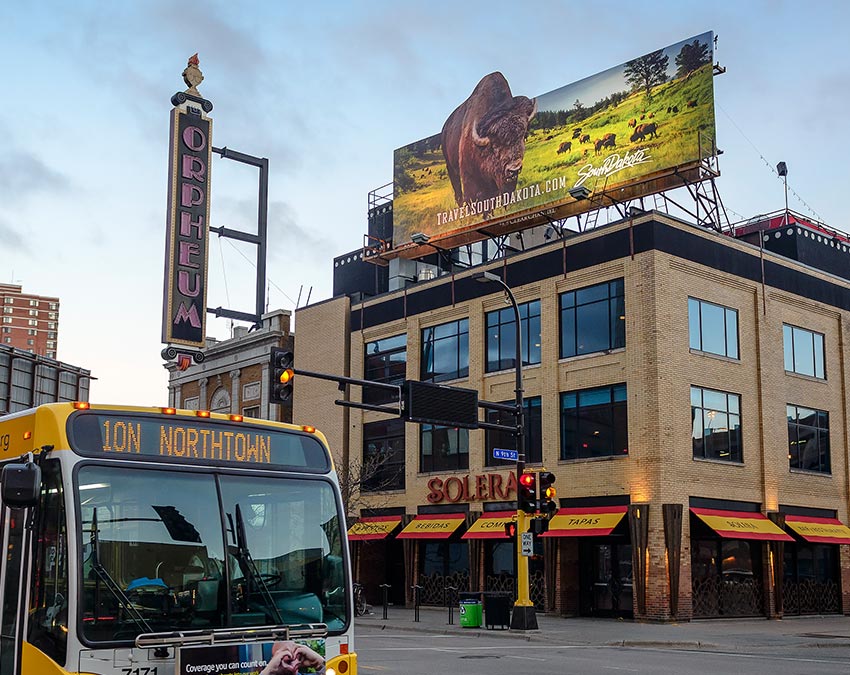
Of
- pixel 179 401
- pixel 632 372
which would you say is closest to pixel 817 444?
pixel 632 372

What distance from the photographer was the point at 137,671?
6.95 m

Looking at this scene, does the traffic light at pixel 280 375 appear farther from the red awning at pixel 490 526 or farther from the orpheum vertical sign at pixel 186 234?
the orpheum vertical sign at pixel 186 234

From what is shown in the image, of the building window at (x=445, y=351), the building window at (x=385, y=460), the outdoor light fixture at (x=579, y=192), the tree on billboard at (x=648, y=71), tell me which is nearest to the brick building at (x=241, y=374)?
the building window at (x=385, y=460)

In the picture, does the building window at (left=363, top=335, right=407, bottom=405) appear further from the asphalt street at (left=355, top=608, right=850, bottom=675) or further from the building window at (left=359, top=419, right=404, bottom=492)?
the asphalt street at (left=355, top=608, right=850, bottom=675)

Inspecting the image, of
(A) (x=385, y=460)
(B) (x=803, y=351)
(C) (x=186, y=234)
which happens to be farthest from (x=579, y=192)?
(C) (x=186, y=234)

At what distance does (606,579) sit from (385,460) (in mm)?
11515

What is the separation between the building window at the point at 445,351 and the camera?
4025 cm

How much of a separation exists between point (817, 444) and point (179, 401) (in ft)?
108

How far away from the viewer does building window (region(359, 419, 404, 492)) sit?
42.3m

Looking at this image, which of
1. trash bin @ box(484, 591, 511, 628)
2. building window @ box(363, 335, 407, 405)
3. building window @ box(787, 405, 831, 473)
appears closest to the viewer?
trash bin @ box(484, 591, 511, 628)

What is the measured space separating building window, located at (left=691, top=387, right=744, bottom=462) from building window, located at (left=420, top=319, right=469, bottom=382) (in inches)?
370

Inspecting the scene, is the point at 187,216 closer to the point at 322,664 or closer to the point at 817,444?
the point at 817,444

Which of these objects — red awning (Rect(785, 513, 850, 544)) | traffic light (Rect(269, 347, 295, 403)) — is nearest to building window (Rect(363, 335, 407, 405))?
red awning (Rect(785, 513, 850, 544))

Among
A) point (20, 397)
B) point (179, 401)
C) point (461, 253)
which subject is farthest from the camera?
point (179, 401)
